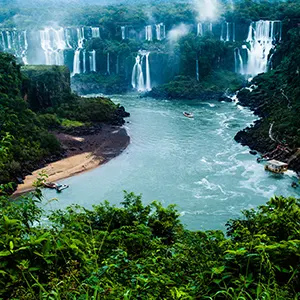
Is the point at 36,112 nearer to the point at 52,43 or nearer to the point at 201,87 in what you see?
the point at 201,87

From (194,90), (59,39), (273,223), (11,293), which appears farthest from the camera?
(59,39)

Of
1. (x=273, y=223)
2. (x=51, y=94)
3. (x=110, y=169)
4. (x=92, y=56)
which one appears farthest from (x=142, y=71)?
(x=273, y=223)

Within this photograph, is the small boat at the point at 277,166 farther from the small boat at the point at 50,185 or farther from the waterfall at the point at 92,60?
the waterfall at the point at 92,60

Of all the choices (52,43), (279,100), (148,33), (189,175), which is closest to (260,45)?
(148,33)

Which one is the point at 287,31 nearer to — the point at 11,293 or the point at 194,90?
the point at 194,90

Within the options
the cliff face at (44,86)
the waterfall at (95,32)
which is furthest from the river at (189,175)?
the waterfall at (95,32)
